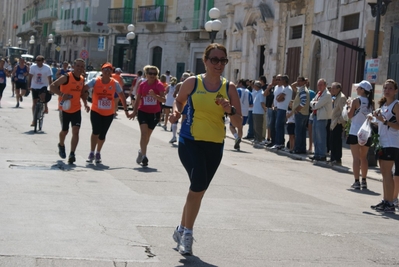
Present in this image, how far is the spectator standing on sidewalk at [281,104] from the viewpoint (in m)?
20.8

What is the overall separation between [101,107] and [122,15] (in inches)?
1727

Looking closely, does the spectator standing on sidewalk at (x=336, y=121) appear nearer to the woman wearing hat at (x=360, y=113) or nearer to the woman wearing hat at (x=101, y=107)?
the woman wearing hat at (x=360, y=113)

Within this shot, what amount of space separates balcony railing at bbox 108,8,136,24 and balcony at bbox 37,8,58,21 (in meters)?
21.9

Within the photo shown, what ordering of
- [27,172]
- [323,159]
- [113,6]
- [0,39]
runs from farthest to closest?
1. [0,39]
2. [113,6]
3. [323,159]
4. [27,172]

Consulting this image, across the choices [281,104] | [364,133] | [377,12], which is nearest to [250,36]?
[281,104]

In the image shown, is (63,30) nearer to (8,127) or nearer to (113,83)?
(8,127)

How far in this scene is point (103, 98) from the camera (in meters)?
14.3

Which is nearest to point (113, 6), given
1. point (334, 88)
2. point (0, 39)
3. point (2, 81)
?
point (2, 81)

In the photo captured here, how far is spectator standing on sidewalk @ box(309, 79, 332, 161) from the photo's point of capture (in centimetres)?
1820

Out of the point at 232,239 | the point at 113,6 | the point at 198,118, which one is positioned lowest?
the point at 232,239

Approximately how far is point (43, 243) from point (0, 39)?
11853 centimetres

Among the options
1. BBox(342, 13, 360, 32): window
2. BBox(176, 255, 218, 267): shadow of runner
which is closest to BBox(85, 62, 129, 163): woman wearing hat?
BBox(176, 255, 218, 267): shadow of runner

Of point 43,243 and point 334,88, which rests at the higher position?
point 334,88

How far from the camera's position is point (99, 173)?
42.5 ft
